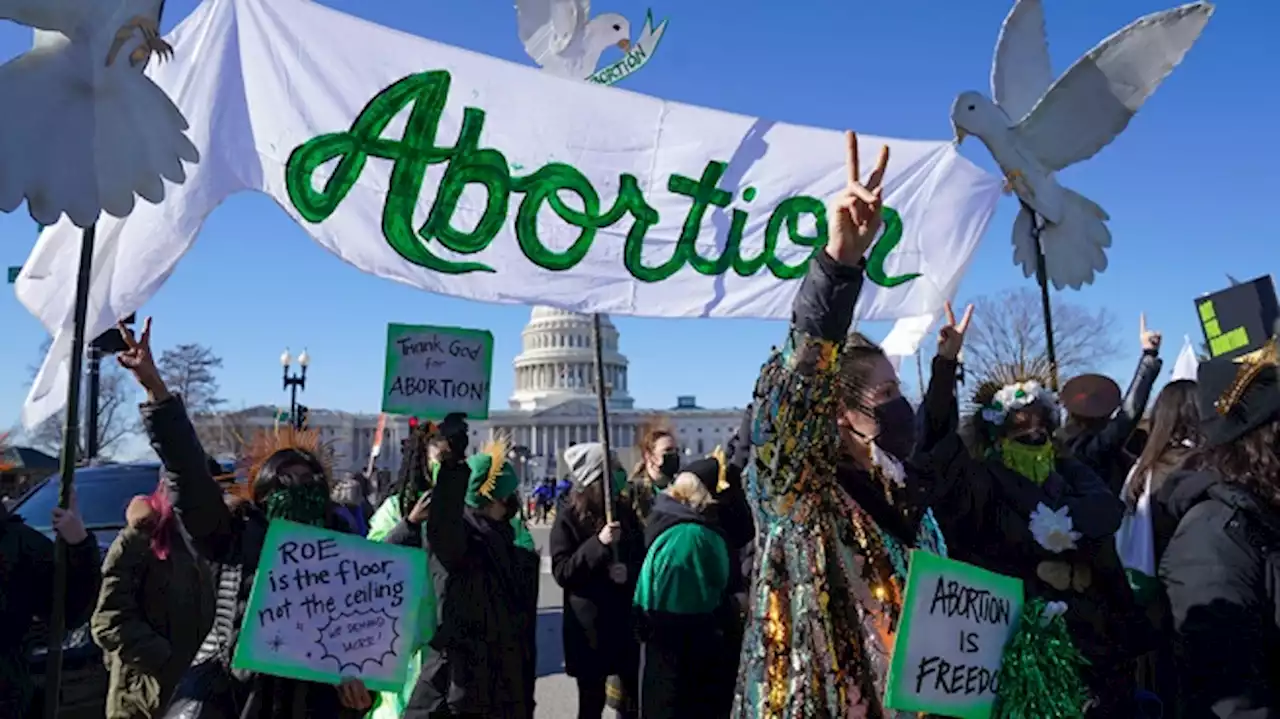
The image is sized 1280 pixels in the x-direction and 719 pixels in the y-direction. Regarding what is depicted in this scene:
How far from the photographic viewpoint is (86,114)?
114 inches

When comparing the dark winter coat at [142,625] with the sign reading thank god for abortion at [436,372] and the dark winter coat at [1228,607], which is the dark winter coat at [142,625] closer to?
the sign reading thank god for abortion at [436,372]

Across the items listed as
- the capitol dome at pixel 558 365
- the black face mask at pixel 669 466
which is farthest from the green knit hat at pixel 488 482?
the capitol dome at pixel 558 365

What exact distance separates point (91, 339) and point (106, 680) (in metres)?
2.69

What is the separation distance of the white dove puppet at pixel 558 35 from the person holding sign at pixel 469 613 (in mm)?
3365

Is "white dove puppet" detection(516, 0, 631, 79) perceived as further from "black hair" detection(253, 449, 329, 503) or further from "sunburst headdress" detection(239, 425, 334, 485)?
"black hair" detection(253, 449, 329, 503)

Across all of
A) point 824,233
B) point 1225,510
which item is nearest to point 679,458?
point 824,233

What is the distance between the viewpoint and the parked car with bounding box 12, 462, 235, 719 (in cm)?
557

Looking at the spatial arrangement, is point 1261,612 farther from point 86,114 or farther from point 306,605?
point 86,114

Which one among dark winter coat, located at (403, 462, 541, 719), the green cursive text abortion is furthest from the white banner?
dark winter coat, located at (403, 462, 541, 719)

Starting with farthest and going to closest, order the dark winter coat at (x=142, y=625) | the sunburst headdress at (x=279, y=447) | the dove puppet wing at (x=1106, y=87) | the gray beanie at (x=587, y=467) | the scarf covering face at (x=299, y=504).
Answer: the gray beanie at (x=587, y=467) < the dove puppet wing at (x=1106, y=87) < the dark winter coat at (x=142, y=625) < the sunburst headdress at (x=279, y=447) < the scarf covering face at (x=299, y=504)

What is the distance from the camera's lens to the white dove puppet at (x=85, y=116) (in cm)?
276

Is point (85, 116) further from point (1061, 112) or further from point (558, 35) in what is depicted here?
point (1061, 112)

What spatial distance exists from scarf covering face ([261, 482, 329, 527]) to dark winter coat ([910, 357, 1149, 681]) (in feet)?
6.88

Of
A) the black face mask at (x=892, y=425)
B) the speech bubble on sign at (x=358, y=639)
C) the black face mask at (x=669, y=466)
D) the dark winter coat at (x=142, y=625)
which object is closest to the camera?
the black face mask at (x=892, y=425)
